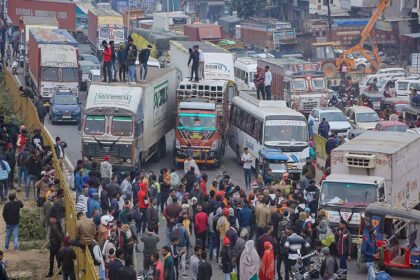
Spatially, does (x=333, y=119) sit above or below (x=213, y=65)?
below

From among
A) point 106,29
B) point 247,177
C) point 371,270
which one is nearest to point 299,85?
point 247,177

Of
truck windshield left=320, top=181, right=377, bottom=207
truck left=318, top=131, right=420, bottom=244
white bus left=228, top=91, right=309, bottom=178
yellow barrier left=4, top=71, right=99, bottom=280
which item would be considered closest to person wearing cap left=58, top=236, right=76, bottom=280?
yellow barrier left=4, top=71, right=99, bottom=280

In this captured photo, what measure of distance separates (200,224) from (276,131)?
1372 centimetres

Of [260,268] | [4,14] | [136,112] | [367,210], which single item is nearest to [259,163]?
[136,112]

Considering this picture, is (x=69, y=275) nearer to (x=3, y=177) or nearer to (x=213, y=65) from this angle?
(x=3, y=177)

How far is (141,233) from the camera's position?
1286 inches

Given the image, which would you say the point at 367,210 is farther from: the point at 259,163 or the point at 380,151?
the point at 259,163

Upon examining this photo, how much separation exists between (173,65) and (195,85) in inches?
416

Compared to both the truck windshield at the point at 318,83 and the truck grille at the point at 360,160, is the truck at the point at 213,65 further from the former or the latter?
the truck grille at the point at 360,160

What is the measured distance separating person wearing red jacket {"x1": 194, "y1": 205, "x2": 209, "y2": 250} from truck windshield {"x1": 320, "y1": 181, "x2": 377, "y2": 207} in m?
3.52

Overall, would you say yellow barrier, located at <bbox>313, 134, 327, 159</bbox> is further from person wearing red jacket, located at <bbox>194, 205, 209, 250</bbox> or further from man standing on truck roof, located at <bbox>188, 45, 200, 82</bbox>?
person wearing red jacket, located at <bbox>194, 205, 209, 250</bbox>

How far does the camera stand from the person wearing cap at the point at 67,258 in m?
26.4

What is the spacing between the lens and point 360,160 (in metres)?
33.9

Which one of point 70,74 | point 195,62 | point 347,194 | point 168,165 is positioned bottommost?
point 168,165
